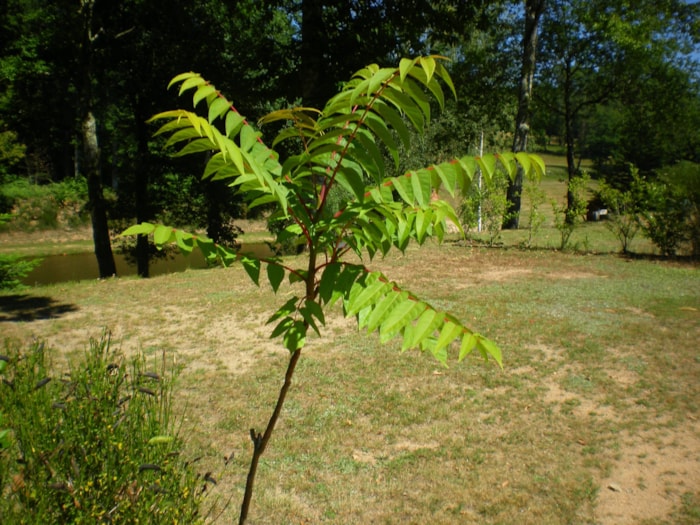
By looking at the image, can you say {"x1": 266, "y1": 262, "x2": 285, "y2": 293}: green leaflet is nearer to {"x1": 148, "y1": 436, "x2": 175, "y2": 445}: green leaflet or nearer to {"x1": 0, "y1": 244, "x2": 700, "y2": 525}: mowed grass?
{"x1": 148, "y1": 436, "x2": 175, "y2": 445}: green leaflet

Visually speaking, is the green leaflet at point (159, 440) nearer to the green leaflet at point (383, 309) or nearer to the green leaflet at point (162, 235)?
the green leaflet at point (162, 235)

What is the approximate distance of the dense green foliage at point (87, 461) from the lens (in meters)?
1.87

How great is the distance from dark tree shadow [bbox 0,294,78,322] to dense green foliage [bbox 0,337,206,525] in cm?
666

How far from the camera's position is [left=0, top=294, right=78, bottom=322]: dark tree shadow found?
8039 mm

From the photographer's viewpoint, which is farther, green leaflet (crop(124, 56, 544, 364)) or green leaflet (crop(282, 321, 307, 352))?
green leaflet (crop(282, 321, 307, 352))

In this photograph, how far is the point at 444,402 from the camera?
16.0 ft

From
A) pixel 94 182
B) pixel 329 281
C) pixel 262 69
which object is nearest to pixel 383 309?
pixel 329 281

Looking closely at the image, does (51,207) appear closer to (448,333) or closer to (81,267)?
(81,267)

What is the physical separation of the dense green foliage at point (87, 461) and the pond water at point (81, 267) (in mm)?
16387

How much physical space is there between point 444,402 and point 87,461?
367cm

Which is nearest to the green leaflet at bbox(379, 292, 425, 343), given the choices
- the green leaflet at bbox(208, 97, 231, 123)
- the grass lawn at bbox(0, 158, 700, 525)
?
the green leaflet at bbox(208, 97, 231, 123)

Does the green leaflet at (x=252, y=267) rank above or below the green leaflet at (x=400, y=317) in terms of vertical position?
above

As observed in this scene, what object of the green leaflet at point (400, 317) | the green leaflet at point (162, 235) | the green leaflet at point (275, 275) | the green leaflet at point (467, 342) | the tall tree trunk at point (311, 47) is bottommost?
the green leaflet at point (467, 342)

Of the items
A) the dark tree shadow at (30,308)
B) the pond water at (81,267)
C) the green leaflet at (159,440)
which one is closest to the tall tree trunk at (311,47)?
the dark tree shadow at (30,308)
